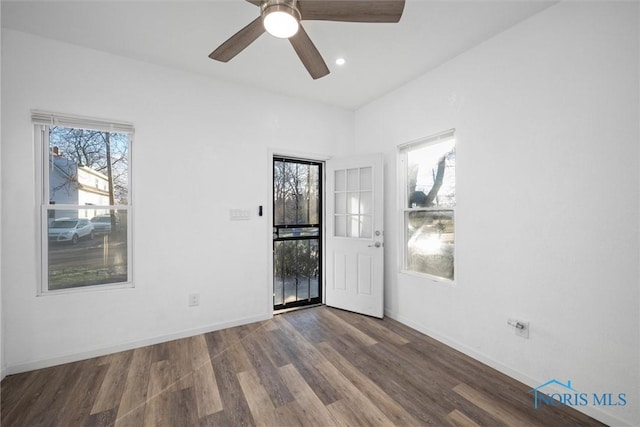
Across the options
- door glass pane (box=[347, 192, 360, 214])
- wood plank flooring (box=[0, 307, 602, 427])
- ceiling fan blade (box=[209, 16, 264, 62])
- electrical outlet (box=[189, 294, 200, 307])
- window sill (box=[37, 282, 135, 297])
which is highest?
ceiling fan blade (box=[209, 16, 264, 62])

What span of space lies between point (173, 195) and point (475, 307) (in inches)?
122

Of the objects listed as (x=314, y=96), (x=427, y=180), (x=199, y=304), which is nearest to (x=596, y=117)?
(x=427, y=180)

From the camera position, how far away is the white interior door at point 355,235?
3.30 metres

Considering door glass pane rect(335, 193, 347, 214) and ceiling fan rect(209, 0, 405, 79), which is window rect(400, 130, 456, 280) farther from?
ceiling fan rect(209, 0, 405, 79)

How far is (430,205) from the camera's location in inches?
115

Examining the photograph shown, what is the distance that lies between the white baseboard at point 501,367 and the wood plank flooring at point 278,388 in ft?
0.17

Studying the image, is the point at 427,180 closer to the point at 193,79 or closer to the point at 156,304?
the point at 193,79

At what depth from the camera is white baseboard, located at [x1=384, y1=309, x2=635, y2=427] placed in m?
1.66

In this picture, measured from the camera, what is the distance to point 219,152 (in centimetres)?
298

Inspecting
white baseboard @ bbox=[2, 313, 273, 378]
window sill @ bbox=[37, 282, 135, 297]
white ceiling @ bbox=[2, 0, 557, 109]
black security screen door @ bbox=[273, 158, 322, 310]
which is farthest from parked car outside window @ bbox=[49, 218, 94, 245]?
black security screen door @ bbox=[273, 158, 322, 310]

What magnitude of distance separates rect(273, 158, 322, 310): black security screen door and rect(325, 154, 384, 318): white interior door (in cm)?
19

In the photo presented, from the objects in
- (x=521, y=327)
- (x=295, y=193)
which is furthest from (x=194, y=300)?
(x=521, y=327)

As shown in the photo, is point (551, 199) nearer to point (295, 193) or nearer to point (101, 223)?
point (295, 193)

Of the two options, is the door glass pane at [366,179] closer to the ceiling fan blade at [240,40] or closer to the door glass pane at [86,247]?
the ceiling fan blade at [240,40]
